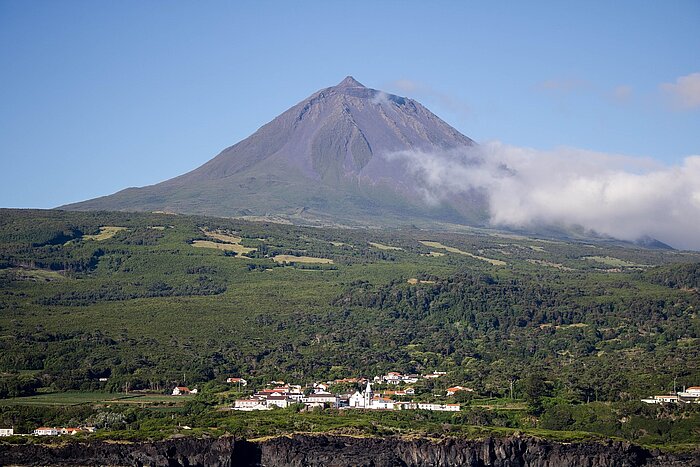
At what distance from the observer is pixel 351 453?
227ft

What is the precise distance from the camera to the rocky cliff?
6662cm

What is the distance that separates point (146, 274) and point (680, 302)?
5289 centimetres

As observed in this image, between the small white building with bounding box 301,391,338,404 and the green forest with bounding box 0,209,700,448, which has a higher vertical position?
the green forest with bounding box 0,209,700,448

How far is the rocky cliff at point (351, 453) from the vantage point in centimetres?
6662

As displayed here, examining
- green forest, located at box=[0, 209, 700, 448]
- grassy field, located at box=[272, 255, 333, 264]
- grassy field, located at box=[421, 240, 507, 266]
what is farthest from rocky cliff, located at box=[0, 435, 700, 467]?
grassy field, located at box=[421, 240, 507, 266]

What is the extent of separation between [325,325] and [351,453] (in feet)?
163

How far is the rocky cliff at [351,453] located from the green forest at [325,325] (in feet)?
8.74

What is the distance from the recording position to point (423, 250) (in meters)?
165

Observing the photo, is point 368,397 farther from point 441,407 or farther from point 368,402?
point 441,407

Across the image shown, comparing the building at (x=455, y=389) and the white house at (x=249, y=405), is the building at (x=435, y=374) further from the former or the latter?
the white house at (x=249, y=405)

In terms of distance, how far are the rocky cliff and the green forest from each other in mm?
2663

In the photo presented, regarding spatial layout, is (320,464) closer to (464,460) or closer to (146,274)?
(464,460)

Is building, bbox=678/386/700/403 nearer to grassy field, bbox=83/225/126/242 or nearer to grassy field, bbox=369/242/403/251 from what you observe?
grassy field, bbox=369/242/403/251

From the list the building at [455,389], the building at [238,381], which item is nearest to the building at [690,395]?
the building at [455,389]
